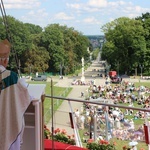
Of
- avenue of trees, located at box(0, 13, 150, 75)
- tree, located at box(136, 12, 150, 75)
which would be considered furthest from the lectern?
tree, located at box(136, 12, 150, 75)

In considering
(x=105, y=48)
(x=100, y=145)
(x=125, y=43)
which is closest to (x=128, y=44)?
(x=125, y=43)

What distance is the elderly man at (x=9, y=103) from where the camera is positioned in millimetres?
1599

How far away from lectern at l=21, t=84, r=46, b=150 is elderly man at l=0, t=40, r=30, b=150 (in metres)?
0.14

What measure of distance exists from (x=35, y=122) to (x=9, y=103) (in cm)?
30

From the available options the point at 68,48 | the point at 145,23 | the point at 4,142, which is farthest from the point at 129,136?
the point at 68,48

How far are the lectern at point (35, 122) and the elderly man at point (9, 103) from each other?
0.47 ft

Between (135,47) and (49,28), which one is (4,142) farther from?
(49,28)

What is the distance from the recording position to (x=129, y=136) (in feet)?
12.9

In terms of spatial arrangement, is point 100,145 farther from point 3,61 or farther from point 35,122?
point 3,61

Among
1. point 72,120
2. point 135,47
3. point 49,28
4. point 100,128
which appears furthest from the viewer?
point 49,28

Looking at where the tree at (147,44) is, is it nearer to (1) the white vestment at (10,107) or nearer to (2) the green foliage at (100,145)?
(2) the green foliage at (100,145)

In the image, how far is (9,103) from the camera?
1.60 metres

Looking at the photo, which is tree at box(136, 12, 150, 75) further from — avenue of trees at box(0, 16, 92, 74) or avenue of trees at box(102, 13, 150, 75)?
avenue of trees at box(0, 16, 92, 74)

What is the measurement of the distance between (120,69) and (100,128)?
32156mm
